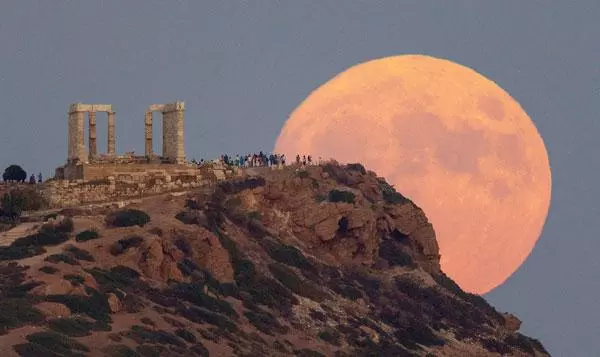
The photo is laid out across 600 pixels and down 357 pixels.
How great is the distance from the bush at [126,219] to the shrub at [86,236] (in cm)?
337

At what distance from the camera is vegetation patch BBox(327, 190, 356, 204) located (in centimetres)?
12069

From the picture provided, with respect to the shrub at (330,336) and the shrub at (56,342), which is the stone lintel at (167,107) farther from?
the shrub at (56,342)

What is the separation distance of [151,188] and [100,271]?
23.5 meters

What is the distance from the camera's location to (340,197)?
12075 centimetres

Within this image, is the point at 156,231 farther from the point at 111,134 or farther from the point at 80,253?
the point at 111,134

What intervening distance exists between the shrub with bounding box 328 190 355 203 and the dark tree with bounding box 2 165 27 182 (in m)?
20.6

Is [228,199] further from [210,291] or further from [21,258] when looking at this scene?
[21,258]

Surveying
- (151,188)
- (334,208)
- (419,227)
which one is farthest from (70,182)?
(419,227)

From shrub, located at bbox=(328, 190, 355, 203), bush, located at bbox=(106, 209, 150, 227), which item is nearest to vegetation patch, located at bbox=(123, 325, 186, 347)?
bush, located at bbox=(106, 209, 150, 227)

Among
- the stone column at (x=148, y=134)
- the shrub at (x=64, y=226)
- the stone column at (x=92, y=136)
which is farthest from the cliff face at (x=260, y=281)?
the stone column at (x=92, y=136)

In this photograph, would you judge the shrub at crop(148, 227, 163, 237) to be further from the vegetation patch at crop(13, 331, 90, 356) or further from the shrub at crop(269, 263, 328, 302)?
the vegetation patch at crop(13, 331, 90, 356)

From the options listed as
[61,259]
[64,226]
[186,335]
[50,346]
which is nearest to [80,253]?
[61,259]

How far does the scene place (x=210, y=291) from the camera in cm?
10169

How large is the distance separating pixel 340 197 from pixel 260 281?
14.3m
